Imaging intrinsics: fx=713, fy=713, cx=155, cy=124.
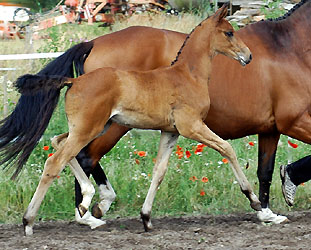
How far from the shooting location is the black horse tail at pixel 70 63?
5738mm

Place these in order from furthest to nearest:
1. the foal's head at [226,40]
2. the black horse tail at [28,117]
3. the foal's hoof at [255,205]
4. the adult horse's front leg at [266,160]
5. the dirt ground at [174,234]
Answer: the adult horse's front leg at [266,160] → the foal's hoof at [255,205] → the foal's head at [226,40] → the black horse tail at [28,117] → the dirt ground at [174,234]

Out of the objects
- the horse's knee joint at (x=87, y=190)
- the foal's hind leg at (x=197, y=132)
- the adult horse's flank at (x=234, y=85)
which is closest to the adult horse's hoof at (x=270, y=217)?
the adult horse's flank at (x=234, y=85)

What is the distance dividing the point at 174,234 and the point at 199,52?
1370 millimetres

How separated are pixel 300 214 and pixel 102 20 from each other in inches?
363

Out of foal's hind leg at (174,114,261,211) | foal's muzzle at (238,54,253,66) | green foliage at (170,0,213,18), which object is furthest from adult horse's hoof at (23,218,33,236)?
green foliage at (170,0,213,18)

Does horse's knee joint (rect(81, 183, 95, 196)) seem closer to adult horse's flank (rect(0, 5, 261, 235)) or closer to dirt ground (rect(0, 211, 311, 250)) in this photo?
adult horse's flank (rect(0, 5, 261, 235))

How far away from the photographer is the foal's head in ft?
17.5

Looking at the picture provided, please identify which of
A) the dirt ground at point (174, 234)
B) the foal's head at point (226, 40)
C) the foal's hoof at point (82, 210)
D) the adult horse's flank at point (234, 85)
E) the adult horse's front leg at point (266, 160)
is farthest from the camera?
the adult horse's front leg at point (266, 160)

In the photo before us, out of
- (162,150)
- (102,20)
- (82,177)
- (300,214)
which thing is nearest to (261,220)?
(300,214)

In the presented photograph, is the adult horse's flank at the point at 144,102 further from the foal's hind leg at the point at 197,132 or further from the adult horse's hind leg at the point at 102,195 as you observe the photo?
the adult horse's hind leg at the point at 102,195

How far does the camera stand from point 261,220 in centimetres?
578

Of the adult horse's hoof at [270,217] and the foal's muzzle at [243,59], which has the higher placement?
the foal's muzzle at [243,59]

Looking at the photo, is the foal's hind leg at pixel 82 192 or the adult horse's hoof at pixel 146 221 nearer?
the foal's hind leg at pixel 82 192

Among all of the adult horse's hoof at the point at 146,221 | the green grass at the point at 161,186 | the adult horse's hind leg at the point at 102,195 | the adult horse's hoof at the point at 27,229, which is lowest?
the green grass at the point at 161,186
